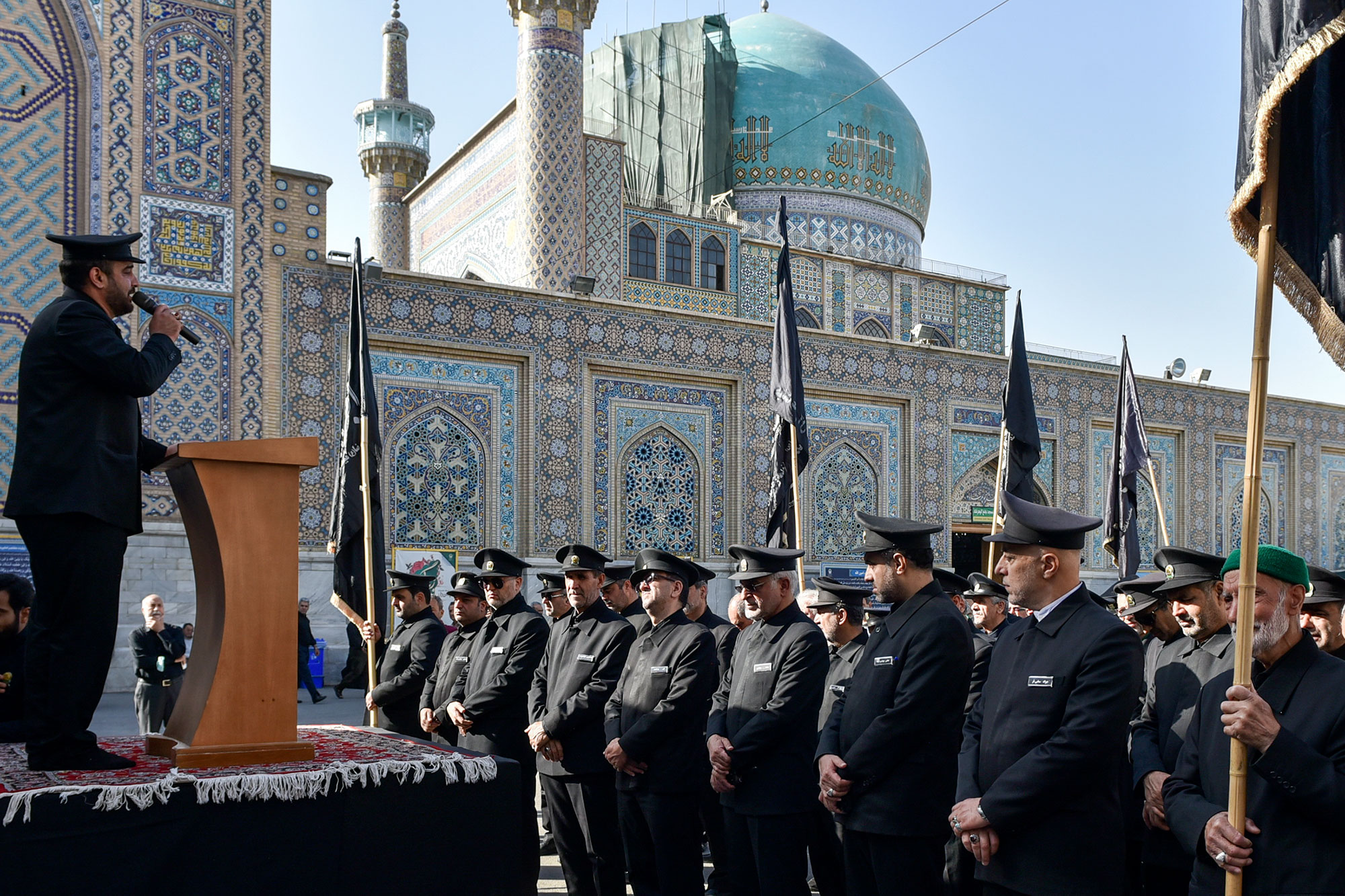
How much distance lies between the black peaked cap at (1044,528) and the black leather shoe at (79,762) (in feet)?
8.06

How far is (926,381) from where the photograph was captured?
58.4 feet

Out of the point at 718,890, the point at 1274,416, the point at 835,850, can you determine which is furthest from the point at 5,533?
the point at 1274,416

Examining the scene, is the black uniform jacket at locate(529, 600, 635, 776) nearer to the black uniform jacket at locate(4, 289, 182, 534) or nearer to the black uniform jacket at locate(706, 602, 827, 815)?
the black uniform jacket at locate(706, 602, 827, 815)

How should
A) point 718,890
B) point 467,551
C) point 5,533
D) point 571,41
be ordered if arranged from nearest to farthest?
point 718,890 → point 5,533 → point 467,551 → point 571,41

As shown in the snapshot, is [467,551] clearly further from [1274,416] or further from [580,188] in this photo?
[1274,416]

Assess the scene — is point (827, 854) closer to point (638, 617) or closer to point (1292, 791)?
point (638, 617)

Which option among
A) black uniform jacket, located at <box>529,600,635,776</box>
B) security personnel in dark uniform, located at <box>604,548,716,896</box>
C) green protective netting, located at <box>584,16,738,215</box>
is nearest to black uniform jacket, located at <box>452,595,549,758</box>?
black uniform jacket, located at <box>529,600,635,776</box>

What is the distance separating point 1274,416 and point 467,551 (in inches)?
606

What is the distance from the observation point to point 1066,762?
2.99 meters

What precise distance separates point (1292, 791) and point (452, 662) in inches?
176

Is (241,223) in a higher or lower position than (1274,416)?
higher

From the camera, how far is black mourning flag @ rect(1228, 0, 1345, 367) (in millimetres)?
2334

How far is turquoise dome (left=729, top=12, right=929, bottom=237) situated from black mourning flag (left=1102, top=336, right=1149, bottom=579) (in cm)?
1282

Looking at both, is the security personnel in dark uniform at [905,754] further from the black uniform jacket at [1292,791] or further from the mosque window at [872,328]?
the mosque window at [872,328]
